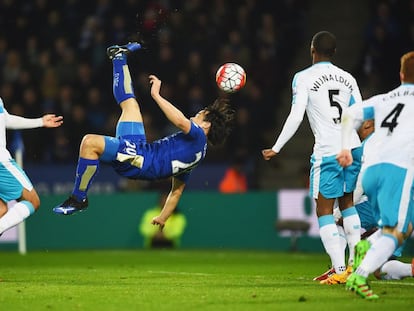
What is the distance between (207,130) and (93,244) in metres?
8.94

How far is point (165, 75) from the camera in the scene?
20609 mm

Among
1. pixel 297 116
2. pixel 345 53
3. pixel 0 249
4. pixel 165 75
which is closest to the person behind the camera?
pixel 297 116

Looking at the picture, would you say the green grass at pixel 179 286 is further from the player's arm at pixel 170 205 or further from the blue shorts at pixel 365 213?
the blue shorts at pixel 365 213

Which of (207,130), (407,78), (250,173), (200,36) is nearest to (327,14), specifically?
(200,36)

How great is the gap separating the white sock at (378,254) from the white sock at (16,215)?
15.2ft

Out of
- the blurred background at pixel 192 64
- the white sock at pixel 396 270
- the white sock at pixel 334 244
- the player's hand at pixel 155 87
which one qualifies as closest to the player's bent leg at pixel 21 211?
the player's hand at pixel 155 87

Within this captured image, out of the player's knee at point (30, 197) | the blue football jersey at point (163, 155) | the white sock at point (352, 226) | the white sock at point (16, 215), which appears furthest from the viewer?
the player's knee at point (30, 197)

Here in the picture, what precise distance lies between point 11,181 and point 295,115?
11.5ft

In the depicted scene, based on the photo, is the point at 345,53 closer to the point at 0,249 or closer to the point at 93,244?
the point at 93,244

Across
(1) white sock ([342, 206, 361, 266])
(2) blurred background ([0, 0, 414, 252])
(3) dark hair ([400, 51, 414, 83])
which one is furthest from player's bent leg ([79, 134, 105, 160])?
(2) blurred background ([0, 0, 414, 252])

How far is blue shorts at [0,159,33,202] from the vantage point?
11.3m

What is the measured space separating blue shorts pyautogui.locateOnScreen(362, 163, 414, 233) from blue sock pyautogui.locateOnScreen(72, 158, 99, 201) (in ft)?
10.4

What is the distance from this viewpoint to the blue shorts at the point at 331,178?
33.8 ft

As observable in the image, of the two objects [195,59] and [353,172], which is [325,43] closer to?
[353,172]
